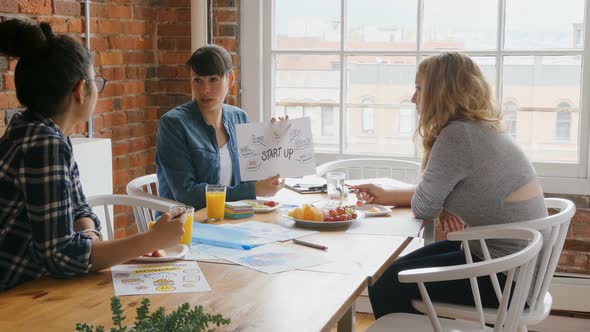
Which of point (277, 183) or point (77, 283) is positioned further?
point (277, 183)

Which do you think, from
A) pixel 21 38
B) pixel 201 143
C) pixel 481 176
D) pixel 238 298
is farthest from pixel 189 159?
pixel 238 298

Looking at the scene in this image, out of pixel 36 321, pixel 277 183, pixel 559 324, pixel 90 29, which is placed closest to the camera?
pixel 36 321

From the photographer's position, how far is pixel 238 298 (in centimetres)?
170

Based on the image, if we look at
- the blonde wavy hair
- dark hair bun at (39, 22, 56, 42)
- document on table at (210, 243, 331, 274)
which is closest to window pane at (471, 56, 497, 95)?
the blonde wavy hair

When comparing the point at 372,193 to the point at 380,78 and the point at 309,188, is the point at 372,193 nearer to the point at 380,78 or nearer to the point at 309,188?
the point at 309,188

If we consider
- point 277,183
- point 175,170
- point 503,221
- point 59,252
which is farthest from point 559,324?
point 59,252

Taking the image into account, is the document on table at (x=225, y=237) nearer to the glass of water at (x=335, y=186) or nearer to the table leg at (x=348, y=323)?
the table leg at (x=348, y=323)

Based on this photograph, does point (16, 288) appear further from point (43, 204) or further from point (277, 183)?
point (277, 183)

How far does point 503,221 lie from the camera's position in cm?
252

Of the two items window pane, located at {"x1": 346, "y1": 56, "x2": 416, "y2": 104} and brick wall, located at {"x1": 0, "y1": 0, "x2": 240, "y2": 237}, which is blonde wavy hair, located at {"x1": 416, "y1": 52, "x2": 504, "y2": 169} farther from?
brick wall, located at {"x1": 0, "y1": 0, "x2": 240, "y2": 237}

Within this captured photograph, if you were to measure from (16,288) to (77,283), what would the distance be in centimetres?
14

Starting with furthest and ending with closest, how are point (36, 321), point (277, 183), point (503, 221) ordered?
point (277, 183), point (503, 221), point (36, 321)

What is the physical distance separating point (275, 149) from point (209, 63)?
0.50m

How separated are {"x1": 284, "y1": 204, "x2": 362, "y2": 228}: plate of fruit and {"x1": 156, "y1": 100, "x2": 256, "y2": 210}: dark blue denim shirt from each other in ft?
1.42
